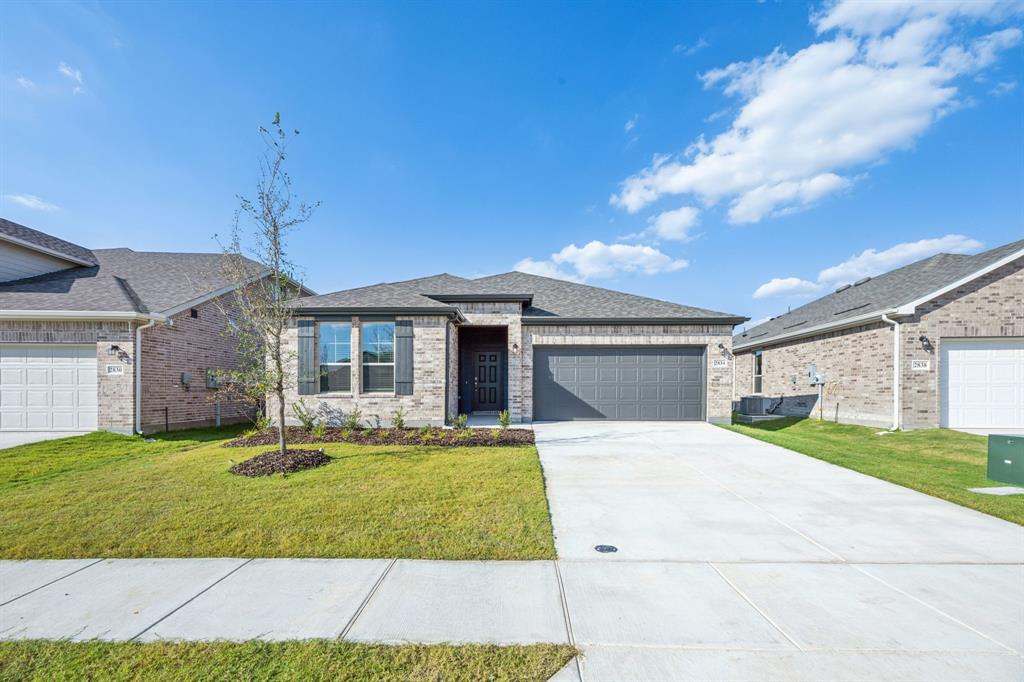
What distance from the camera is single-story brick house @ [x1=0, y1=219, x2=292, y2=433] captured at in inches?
377

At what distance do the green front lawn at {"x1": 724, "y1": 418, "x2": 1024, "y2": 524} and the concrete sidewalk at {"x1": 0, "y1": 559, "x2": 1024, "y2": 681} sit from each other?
2515mm

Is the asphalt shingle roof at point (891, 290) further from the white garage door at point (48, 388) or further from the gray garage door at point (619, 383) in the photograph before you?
the white garage door at point (48, 388)

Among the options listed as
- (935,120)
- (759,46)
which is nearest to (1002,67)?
(935,120)

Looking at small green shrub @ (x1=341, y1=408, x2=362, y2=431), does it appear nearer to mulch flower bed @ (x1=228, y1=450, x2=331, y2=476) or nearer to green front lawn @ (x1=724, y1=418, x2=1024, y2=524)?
mulch flower bed @ (x1=228, y1=450, x2=331, y2=476)

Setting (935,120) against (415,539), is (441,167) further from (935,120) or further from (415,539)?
(935,120)

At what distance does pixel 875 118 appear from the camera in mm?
10320

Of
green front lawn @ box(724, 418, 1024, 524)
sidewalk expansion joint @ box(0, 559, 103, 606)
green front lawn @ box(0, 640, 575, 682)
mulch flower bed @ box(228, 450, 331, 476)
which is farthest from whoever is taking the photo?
mulch flower bed @ box(228, 450, 331, 476)

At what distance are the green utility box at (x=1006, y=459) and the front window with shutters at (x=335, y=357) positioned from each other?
39.7ft

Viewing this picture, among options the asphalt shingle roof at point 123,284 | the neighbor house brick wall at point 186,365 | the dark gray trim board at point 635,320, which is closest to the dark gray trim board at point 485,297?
the dark gray trim board at point 635,320

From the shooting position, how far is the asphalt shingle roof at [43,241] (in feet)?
38.4

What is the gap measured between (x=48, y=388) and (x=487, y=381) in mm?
11106

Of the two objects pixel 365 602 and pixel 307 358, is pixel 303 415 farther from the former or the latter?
pixel 365 602

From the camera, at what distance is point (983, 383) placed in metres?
10.6

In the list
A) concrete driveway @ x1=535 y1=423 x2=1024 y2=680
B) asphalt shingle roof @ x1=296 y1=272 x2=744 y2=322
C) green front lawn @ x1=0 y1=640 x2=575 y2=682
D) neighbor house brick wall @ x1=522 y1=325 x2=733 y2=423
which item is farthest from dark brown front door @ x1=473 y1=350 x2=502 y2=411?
green front lawn @ x1=0 y1=640 x2=575 y2=682
